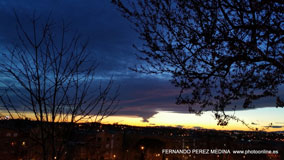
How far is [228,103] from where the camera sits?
12.2 ft

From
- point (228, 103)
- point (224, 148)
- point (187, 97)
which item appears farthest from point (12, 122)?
point (224, 148)

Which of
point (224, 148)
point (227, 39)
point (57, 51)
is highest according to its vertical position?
point (227, 39)

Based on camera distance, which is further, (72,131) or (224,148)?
(224,148)

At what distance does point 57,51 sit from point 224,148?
6000 millimetres

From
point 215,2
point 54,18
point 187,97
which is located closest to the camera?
point 54,18

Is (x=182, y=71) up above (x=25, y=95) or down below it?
above

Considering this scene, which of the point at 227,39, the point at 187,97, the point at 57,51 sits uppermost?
the point at 227,39

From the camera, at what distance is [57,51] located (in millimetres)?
2154

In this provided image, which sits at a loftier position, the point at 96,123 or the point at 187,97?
the point at 187,97

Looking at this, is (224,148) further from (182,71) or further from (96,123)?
(96,123)

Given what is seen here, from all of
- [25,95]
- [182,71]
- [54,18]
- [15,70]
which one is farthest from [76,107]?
[182,71]

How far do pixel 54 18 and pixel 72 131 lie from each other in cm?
129

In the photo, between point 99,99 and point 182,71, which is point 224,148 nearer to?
point 182,71

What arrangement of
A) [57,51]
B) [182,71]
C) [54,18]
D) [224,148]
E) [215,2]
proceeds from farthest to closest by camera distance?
[224,148], [182,71], [215,2], [54,18], [57,51]
